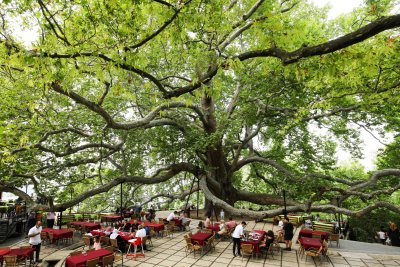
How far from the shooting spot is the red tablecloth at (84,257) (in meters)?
8.18

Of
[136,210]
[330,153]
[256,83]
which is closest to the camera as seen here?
[256,83]

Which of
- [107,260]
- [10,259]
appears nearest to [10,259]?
[10,259]

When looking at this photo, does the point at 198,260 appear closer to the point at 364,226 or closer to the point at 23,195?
the point at 23,195

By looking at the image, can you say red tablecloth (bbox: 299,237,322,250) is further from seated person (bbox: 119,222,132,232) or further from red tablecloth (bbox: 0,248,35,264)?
red tablecloth (bbox: 0,248,35,264)

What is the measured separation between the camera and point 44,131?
13383mm

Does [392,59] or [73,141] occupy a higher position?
[392,59]

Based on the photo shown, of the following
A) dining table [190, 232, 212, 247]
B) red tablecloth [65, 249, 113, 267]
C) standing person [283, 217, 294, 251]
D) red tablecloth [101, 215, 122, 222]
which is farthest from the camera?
red tablecloth [101, 215, 122, 222]

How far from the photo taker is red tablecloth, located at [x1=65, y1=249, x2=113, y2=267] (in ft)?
26.8

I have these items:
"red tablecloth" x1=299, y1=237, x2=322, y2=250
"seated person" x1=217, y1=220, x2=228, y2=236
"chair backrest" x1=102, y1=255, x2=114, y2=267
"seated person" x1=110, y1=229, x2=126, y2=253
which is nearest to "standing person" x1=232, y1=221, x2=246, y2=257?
"seated person" x1=217, y1=220, x2=228, y2=236

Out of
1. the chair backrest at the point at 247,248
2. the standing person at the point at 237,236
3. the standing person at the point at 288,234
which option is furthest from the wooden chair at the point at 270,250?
the standing person at the point at 237,236

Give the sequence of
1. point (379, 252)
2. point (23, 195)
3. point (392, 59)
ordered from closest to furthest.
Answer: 1. point (392, 59)
2. point (379, 252)
3. point (23, 195)

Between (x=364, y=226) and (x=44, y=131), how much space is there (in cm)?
2085

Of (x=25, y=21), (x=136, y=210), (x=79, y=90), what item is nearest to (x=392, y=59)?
(x=25, y=21)

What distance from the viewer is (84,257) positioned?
8633 millimetres
